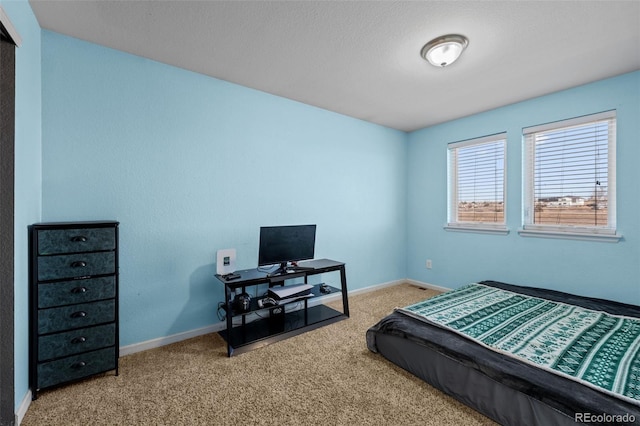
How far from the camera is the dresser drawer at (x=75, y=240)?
1732 mm

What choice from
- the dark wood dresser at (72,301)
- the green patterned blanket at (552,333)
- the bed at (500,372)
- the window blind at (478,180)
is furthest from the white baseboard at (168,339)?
the window blind at (478,180)

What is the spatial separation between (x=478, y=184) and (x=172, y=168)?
3.69 metres

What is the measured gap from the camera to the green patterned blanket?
1.49 meters

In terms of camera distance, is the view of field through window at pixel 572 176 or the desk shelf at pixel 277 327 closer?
the desk shelf at pixel 277 327

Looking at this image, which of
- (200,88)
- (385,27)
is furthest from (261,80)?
(385,27)

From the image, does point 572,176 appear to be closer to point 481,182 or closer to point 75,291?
point 481,182

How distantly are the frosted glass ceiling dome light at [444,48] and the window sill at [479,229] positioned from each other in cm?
223

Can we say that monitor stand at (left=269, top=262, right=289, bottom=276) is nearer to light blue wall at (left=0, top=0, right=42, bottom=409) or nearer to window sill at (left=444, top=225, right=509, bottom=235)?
light blue wall at (left=0, top=0, right=42, bottom=409)

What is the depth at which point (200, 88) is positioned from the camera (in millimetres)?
2598

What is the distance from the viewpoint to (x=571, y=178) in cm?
295

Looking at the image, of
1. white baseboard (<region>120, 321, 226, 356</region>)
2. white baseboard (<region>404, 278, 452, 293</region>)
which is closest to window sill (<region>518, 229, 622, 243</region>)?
white baseboard (<region>404, 278, 452, 293</region>)

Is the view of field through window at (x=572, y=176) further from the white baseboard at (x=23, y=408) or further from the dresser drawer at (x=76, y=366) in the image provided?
the white baseboard at (x=23, y=408)

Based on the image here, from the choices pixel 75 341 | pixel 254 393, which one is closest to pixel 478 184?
pixel 254 393

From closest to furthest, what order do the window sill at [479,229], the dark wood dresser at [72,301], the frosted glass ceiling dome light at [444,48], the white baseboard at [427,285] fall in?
the dark wood dresser at [72,301]
the frosted glass ceiling dome light at [444,48]
the window sill at [479,229]
the white baseboard at [427,285]
